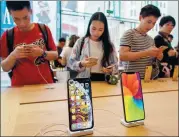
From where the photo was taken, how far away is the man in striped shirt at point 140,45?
1465 mm

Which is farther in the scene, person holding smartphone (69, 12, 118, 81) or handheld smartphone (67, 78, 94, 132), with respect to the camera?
person holding smartphone (69, 12, 118, 81)

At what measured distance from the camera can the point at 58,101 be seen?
103 cm

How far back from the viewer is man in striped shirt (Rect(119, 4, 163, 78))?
57.7 inches

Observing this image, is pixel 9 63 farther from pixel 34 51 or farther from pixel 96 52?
pixel 96 52

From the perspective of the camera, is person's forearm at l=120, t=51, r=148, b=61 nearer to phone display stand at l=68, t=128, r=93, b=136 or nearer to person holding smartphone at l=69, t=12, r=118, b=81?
person holding smartphone at l=69, t=12, r=118, b=81

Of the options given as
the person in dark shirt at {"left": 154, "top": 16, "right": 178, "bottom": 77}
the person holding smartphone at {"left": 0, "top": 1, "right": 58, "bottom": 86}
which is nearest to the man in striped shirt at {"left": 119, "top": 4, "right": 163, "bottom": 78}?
the person in dark shirt at {"left": 154, "top": 16, "right": 178, "bottom": 77}

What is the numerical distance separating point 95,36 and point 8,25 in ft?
6.72

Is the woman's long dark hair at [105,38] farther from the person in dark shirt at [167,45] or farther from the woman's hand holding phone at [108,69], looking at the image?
the person in dark shirt at [167,45]

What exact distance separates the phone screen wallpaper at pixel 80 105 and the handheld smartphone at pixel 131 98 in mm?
130

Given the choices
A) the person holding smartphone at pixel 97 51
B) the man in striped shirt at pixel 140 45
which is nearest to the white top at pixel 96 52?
the person holding smartphone at pixel 97 51

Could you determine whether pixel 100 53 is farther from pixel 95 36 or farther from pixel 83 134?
pixel 83 134

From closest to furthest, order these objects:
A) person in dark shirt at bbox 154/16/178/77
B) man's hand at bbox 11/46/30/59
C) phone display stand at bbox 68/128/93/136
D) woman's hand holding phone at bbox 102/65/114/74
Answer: phone display stand at bbox 68/128/93/136 < man's hand at bbox 11/46/30/59 < woman's hand holding phone at bbox 102/65/114/74 < person in dark shirt at bbox 154/16/178/77

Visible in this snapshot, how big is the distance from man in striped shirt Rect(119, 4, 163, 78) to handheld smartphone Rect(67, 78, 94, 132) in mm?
813

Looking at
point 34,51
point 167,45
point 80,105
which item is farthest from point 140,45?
point 80,105
